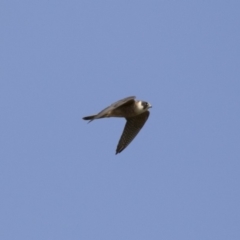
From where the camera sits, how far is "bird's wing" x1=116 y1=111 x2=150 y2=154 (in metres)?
19.8

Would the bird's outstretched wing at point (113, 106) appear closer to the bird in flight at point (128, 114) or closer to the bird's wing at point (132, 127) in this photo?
the bird in flight at point (128, 114)

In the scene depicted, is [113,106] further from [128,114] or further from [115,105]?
[128,114]

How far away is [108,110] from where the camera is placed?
58.5 feet

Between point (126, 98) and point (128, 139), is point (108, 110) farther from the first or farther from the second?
point (128, 139)

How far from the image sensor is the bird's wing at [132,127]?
19781 mm

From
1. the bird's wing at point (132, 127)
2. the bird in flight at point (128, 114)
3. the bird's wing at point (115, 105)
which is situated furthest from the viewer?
the bird's wing at point (132, 127)

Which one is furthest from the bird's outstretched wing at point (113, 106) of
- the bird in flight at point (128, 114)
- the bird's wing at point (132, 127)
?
the bird's wing at point (132, 127)

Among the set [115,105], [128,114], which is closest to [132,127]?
[128,114]

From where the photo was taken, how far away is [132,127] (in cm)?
1989

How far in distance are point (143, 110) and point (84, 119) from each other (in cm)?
149

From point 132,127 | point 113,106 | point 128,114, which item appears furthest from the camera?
point 132,127

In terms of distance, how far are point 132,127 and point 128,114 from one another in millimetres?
972

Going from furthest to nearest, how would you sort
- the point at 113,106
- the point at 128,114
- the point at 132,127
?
the point at 132,127 → the point at 128,114 → the point at 113,106

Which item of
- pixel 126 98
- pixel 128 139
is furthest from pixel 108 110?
pixel 128 139
